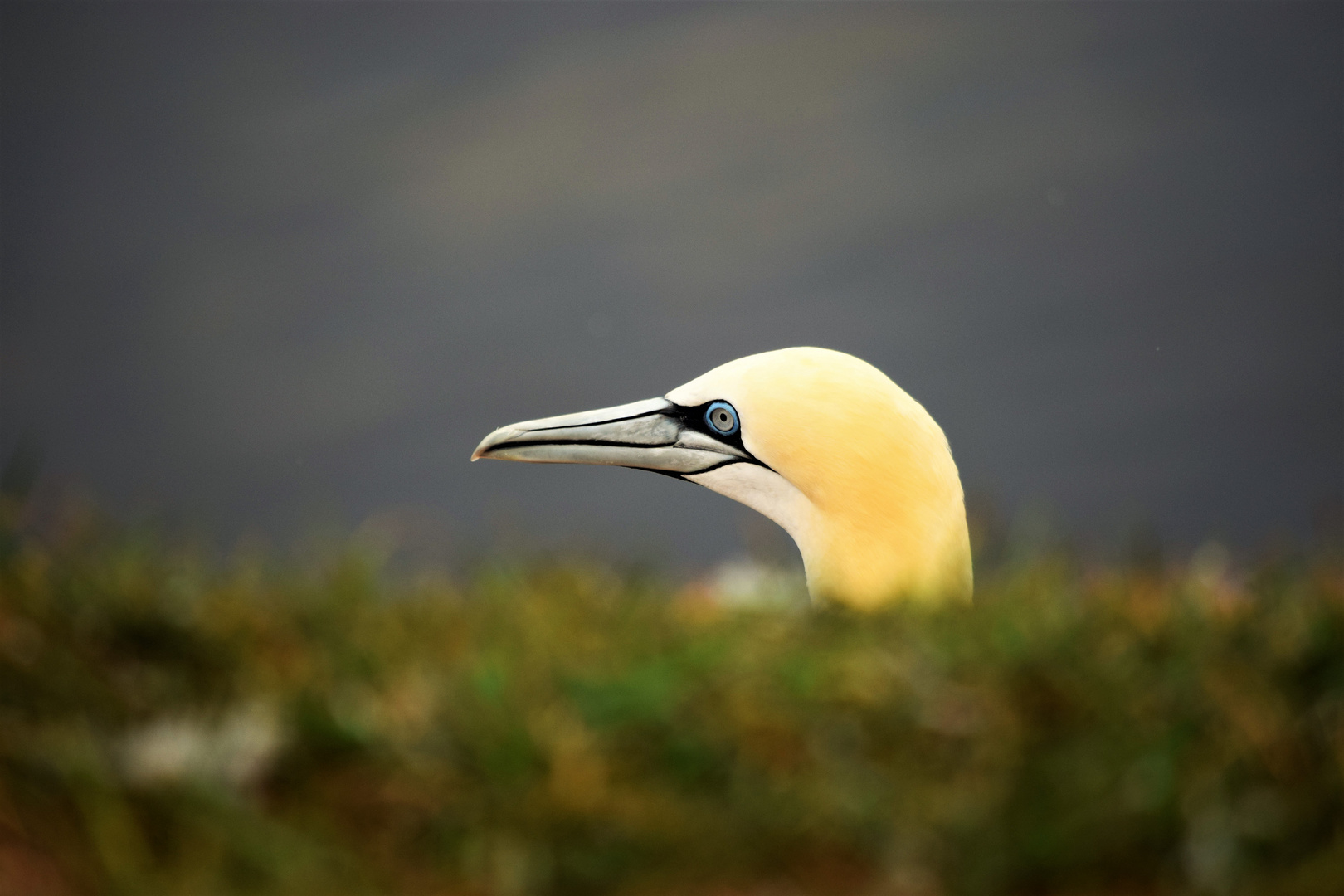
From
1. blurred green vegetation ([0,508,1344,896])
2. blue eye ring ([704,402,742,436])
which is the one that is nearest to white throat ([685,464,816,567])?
blue eye ring ([704,402,742,436])

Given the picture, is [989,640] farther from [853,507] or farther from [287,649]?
[853,507]

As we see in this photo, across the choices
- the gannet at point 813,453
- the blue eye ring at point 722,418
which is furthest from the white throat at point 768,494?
the blue eye ring at point 722,418

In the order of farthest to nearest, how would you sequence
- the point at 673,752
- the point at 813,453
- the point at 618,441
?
the point at 618,441, the point at 813,453, the point at 673,752

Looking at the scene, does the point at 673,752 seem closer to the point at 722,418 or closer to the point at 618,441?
the point at 722,418

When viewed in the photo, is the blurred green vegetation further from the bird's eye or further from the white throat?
the bird's eye

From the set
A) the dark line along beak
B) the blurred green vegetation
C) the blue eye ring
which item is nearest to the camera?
the blurred green vegetation

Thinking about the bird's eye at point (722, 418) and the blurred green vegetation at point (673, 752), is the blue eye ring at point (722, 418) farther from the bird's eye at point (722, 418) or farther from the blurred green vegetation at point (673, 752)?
the blurred green vegetation at point (673, 752)

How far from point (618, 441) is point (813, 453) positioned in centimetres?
111

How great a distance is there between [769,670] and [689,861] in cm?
53

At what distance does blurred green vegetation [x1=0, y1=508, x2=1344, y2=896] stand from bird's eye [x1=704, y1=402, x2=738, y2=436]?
2.64 m

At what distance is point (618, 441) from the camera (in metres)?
5.79

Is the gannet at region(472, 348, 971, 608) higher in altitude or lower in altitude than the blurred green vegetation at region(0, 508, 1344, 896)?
higher

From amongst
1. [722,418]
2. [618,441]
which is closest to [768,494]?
[722,418]

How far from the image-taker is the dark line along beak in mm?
5668
